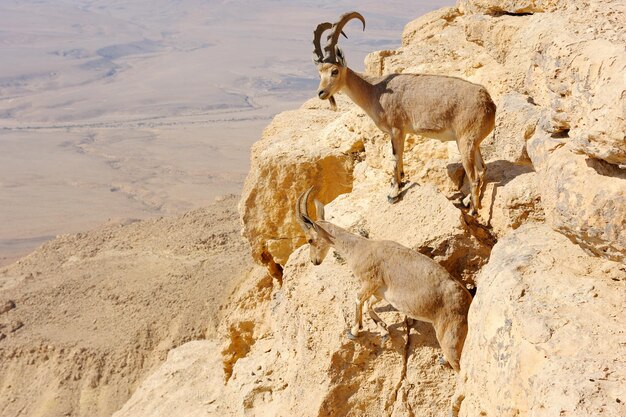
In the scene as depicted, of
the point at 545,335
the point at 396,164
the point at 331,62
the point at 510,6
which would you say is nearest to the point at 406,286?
the point at 545,335

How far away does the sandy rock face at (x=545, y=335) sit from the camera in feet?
13.2

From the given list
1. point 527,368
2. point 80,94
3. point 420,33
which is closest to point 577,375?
point 527,368

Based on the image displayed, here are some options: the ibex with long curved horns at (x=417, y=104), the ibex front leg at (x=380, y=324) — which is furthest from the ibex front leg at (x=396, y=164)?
the ibex front leg at (x=380, y=324)

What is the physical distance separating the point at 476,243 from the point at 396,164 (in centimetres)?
153

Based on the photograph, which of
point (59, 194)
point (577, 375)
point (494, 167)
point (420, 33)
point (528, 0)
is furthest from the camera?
point (59, 194)

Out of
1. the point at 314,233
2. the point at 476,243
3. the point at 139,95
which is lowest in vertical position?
the point at 139,95

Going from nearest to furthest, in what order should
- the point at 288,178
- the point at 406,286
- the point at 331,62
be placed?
1. the point at 406,286
2. the point at 331,62
3. the point at 288,178

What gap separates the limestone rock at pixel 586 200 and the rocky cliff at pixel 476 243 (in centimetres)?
1

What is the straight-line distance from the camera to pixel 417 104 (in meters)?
7.65

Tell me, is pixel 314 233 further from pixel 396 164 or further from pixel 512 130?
pixel 512 130

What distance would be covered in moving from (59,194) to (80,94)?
47706 mm

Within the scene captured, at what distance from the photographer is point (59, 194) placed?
5066 cm

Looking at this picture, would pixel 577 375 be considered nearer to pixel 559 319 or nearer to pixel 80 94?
pixel 559 319

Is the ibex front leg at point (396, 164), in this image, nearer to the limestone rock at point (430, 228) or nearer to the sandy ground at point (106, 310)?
the limestone rock at point (430, 228)
